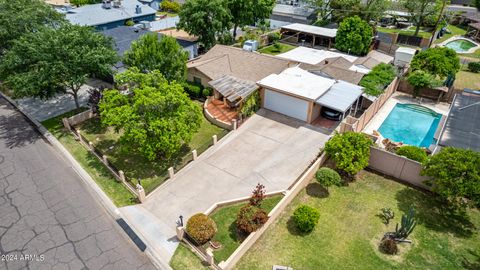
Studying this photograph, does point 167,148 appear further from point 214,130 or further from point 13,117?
point 13,117

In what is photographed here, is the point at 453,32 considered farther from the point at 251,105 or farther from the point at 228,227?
the point at 228,227

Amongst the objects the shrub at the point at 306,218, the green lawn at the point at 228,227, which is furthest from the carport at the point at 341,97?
the shrub at the point at 306,218

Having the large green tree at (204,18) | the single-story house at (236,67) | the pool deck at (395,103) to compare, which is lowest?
the pool deck at (395,103)

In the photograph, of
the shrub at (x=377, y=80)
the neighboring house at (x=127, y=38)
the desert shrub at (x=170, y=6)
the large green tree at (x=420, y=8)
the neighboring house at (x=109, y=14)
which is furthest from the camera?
the desert shrub at (x=170, y=6)

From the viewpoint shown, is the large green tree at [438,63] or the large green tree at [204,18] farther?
the large green tree at [204,18]

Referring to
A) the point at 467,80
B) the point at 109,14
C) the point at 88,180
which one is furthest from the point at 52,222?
the point at 467,80

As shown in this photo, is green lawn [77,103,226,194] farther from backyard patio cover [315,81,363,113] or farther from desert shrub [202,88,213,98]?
backyard patio cover [315,81,363,113]

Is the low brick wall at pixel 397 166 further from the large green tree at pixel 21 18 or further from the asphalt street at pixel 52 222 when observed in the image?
the large green tree at pixel 21 18
